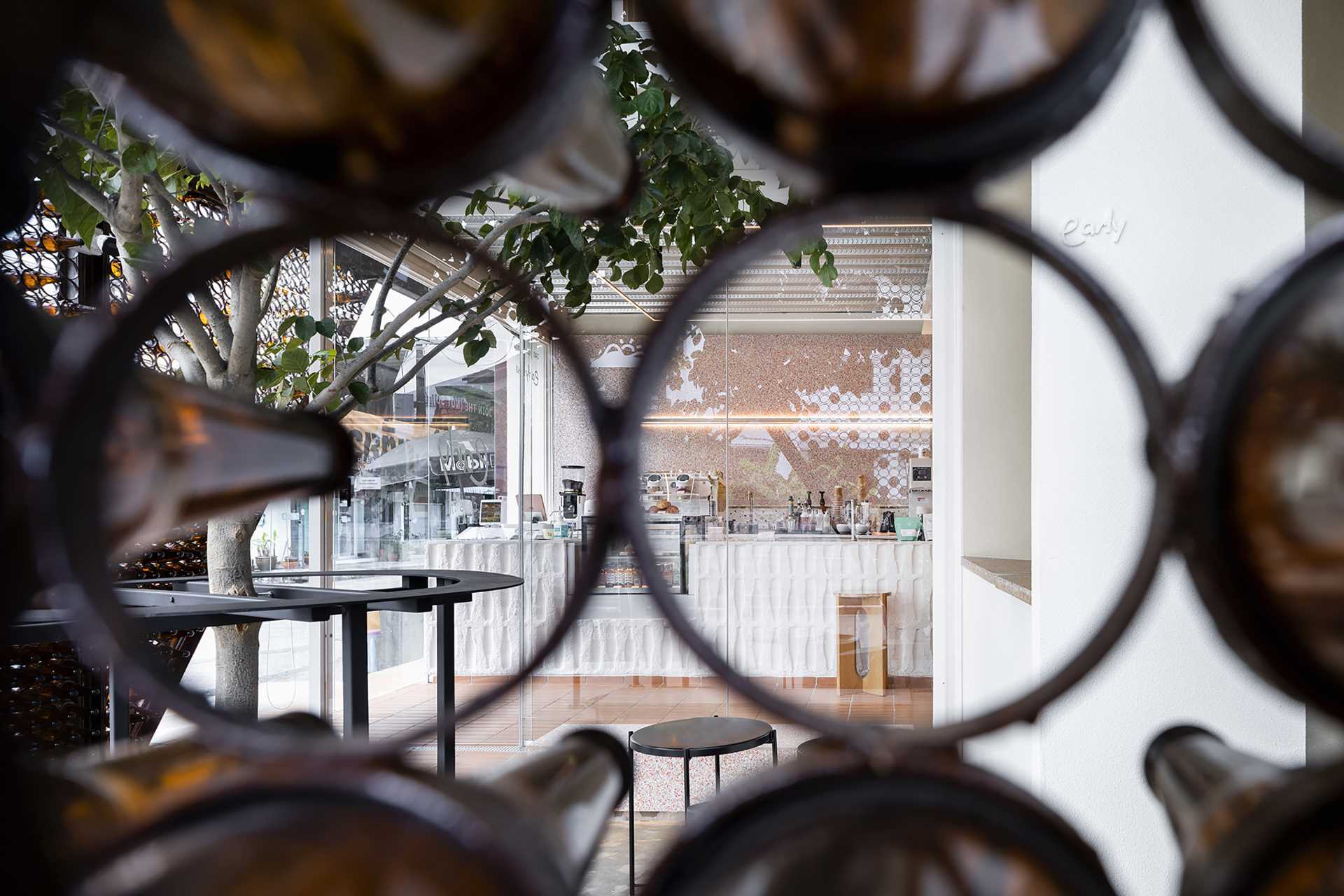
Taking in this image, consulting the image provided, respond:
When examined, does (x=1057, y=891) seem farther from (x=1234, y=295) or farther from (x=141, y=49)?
(x=141, y=49)

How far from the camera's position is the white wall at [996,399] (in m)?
2.68

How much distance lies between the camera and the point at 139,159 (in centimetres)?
129

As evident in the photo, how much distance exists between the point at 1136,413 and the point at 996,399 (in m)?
1.39

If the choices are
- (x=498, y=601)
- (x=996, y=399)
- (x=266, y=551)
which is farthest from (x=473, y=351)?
(x=498, y=601)

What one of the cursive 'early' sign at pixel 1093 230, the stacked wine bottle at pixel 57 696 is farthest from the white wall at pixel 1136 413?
the stacked wine bottle at pixel 57 696

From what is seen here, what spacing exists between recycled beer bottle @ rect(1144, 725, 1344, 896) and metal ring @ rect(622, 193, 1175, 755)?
0.15 feet

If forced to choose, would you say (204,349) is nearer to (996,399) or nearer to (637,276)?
(637,276)

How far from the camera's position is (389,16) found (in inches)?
8.4

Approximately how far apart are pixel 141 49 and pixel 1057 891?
0.29 metres

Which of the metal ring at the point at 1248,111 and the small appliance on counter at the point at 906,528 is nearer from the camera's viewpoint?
the metal ring at the point at 1248,111

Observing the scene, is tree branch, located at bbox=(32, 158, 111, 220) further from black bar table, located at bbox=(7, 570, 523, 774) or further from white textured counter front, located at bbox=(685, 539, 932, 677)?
white textured counter front, located at bbox=(685, 539, 932, 677)

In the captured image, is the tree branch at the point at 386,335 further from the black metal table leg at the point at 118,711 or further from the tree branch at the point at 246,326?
the black metal table leg at the point at 118,711

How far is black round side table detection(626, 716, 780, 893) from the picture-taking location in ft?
7.67

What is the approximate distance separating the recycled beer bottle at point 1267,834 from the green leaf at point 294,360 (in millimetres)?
1488
